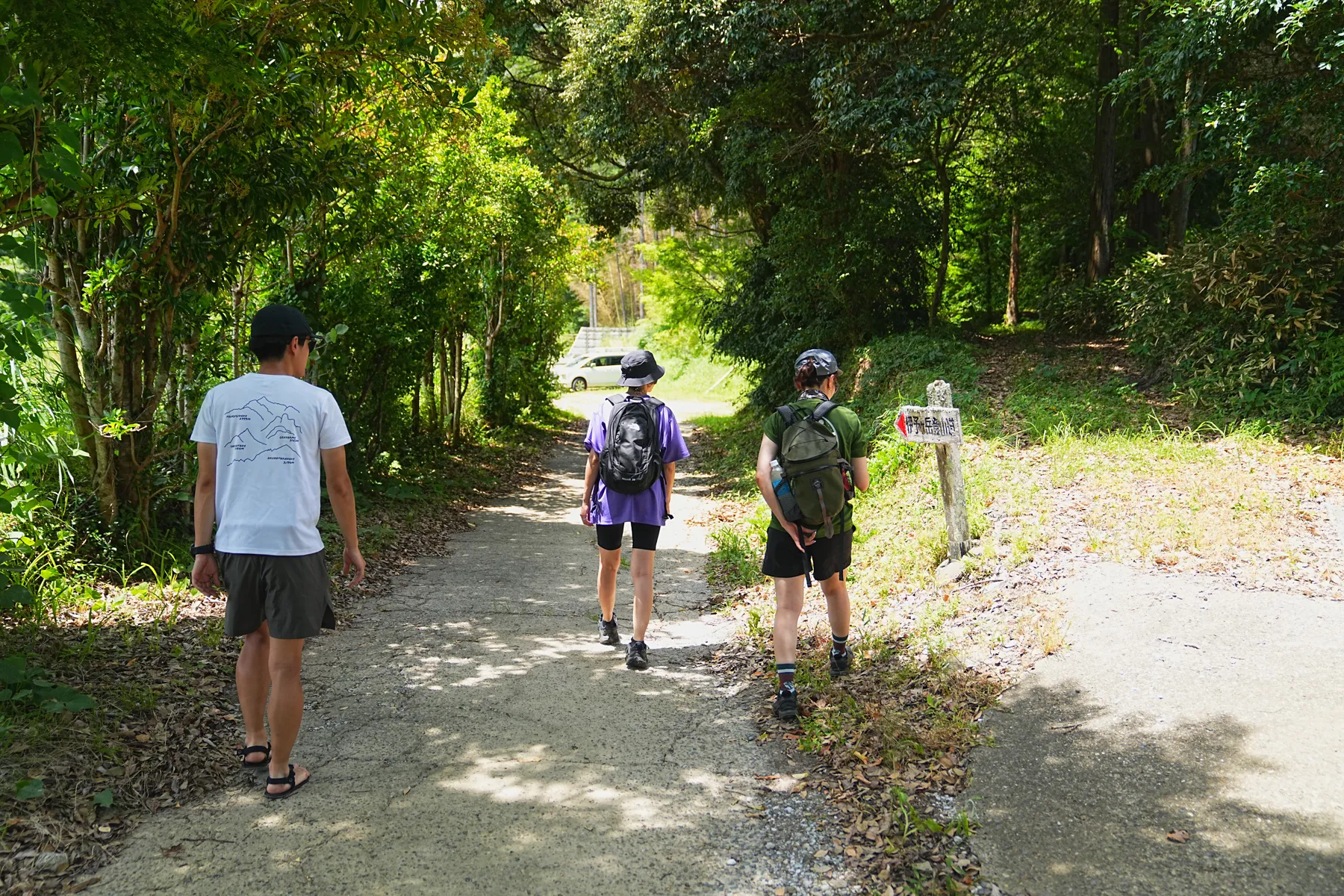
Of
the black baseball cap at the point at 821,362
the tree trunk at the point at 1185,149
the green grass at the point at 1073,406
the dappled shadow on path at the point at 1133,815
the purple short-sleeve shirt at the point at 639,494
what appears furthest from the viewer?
the tree trunk at the point at 1185,149

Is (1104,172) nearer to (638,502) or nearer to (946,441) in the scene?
(946,441)

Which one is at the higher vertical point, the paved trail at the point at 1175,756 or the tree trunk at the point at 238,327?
the tree trunk at the point at 238,327

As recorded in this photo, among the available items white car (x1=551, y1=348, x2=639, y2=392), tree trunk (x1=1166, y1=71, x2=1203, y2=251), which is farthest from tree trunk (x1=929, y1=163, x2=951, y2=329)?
white car (x1=551, y1=348, x2=639, y2=392)

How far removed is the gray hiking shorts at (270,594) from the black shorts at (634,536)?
2055mm

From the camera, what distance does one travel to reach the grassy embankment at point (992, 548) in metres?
4.02

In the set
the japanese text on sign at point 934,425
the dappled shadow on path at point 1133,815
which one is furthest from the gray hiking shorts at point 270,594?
the japanese text on sign at point 934,425

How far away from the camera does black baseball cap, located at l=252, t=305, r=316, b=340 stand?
353cm

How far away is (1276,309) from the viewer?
9.40 meters

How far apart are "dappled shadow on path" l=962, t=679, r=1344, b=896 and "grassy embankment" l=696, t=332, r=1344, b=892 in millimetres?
232

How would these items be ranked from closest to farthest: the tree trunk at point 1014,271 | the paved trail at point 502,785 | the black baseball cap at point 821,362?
the paved trail at point 502,785, the black baseball cap at point 821,362, the tree trunk at point 1014,271

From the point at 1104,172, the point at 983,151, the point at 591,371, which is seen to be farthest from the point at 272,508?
the point at 591,371

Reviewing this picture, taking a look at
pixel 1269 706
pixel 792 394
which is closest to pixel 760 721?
pixel 1269 706

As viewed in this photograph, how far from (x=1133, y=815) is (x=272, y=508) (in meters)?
3.39

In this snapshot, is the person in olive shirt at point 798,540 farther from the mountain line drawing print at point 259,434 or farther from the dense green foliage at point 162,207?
the dense green foliage at point 162,207
